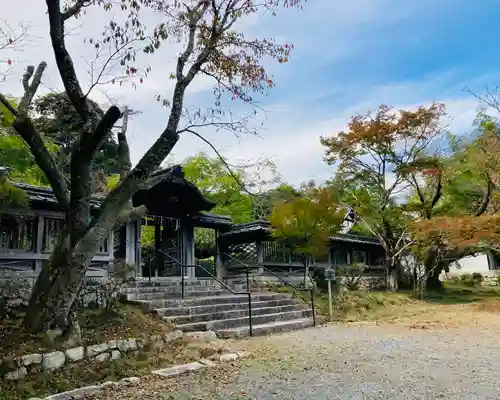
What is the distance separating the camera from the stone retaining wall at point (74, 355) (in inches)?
202

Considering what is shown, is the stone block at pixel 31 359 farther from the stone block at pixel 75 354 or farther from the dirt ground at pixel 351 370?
the dirt ground at pixel 351 370

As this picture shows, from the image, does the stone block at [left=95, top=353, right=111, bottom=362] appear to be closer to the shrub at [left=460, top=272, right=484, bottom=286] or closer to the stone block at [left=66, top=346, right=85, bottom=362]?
the stone block at [left=66, top=346, right=85, bottom=362]

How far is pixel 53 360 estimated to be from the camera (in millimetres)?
5539

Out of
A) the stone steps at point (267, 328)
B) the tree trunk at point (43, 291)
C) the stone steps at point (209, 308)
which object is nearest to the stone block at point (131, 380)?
the tree trunk at point (43, 291)

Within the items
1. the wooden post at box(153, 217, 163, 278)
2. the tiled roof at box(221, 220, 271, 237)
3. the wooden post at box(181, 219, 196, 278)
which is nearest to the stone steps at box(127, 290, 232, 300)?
the wooden post at box(181, 219, 196, 278)

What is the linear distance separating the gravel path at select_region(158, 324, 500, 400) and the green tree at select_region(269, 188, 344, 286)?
195 inches

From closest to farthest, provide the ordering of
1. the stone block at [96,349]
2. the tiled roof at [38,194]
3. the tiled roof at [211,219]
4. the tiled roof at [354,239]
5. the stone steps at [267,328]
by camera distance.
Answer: the stone block at [96,349], the stone steps at [267,328], the tiled roof at [38,194], the tiled roof at [211,219], the tiled roof at [354,239]

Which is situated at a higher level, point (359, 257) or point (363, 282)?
point (359, 257)

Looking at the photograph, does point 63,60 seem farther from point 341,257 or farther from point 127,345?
point 341,257

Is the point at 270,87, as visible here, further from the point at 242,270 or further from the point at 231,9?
the point at 242,270

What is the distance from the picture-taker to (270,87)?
8.42 meters

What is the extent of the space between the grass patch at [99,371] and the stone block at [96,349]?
0.12m

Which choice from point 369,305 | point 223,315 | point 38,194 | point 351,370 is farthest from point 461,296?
point 38,194

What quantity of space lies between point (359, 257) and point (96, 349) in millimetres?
18295
